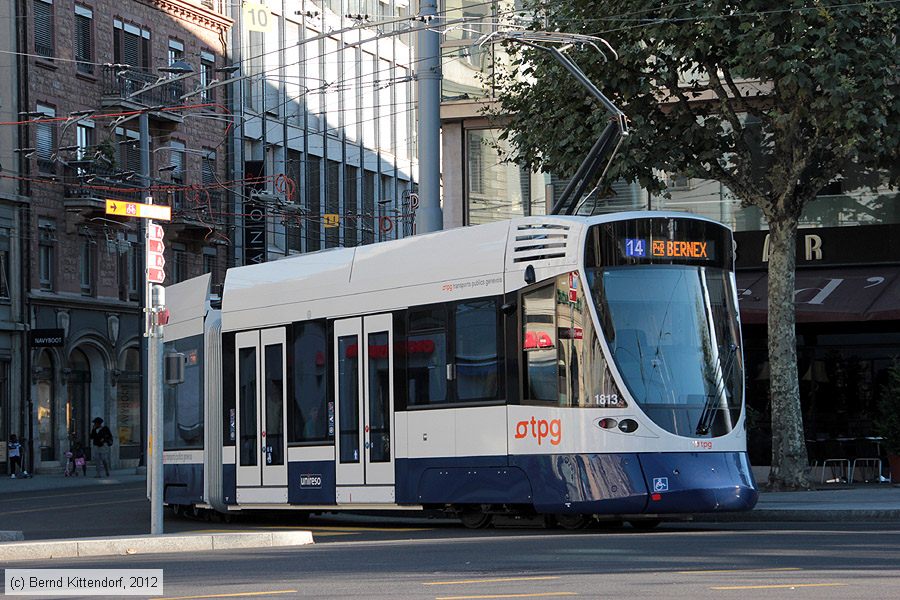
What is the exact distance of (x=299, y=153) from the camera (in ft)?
212

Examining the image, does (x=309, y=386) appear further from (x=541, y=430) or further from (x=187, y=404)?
(x=541, y=430)

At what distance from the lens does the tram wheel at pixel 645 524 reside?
19264 mm

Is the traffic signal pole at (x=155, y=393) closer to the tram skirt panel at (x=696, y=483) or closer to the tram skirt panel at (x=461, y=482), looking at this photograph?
the tram skirt panel at (x=461, y=482)

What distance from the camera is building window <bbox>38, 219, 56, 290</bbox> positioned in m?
52.1

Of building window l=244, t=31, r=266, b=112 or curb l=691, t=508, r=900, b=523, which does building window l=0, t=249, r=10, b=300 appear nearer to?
building window l=244, t=31, r=266, b=112

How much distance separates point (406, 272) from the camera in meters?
19.9

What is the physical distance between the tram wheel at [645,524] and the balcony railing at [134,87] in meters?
36.7

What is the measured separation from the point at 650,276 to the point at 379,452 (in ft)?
13.6

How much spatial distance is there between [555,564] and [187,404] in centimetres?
1154

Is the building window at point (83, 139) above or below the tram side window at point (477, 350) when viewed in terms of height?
above

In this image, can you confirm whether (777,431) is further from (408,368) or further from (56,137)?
(56,137)

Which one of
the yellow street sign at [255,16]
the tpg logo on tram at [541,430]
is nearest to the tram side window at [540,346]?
the tpg logo on tram at [541,430]

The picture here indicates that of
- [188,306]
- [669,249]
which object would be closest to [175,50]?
[188,306]

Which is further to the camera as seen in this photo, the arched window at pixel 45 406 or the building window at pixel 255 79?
the building window at pixel 255 79
